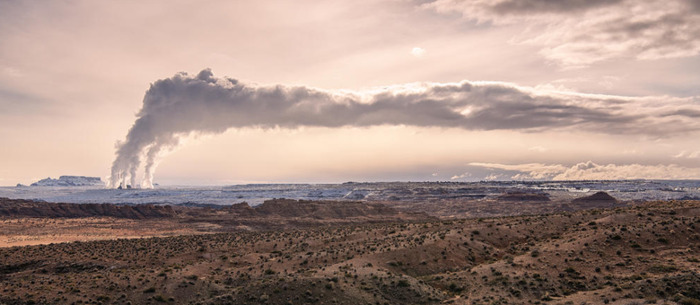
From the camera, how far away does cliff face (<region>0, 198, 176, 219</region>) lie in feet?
457

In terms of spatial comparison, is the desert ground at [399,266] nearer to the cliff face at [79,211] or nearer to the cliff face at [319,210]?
the cliff face at [319,210]

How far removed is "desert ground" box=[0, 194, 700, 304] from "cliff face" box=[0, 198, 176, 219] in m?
81.6

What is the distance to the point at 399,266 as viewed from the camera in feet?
144

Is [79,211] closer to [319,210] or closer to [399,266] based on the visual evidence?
[319,210]

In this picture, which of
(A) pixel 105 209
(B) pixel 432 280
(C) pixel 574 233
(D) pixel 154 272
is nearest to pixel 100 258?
(D) pixel 154 272

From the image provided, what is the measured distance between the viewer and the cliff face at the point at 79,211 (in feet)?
457

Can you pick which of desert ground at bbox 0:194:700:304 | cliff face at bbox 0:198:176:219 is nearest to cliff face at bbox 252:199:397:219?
cliff face at bbox 0:198:176:219

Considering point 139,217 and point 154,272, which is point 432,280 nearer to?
point 154,272

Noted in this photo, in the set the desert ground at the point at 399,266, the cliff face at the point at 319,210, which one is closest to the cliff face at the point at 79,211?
the cliff face at the point at 319,210

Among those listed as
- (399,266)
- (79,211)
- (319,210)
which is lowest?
(319,210)

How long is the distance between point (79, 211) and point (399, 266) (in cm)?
13314

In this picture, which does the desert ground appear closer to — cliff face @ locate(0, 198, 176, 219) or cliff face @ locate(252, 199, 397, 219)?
cliff face @ locate(252, 199, 397, 219)

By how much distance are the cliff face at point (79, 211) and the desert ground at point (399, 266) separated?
81.6m

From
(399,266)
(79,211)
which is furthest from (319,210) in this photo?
(399,266)
